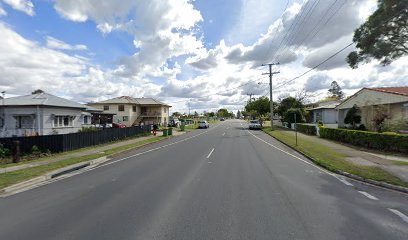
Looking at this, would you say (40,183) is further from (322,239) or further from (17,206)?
(322,239)

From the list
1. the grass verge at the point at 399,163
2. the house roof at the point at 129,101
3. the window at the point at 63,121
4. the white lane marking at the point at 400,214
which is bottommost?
the grass verge at the point at 399,163

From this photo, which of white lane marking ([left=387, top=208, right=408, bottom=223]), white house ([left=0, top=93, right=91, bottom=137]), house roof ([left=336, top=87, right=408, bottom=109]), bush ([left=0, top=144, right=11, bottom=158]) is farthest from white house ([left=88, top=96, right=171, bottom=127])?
white lane marking ([left=387, top=208, right=408, bottom=223])

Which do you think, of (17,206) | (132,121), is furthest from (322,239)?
(132,121)

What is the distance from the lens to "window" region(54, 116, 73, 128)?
3194 cm

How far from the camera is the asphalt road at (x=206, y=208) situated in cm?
549

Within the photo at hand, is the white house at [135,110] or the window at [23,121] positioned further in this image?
the white house at [135,110]

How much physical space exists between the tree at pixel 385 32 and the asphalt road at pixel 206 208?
8420mm

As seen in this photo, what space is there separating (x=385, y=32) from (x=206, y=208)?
1374 cm

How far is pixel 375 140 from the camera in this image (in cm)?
1909

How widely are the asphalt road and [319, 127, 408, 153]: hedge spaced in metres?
8.69

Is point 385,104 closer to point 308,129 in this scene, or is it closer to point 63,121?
point 308,129

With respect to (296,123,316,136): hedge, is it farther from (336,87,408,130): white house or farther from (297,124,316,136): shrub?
(336,87,408,130): white house

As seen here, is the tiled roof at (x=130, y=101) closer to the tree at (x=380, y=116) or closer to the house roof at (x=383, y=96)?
the house roof at (x=383, y=96)

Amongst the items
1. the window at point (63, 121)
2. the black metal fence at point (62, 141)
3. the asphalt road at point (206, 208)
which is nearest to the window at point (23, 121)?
the window at point (63, 121)
